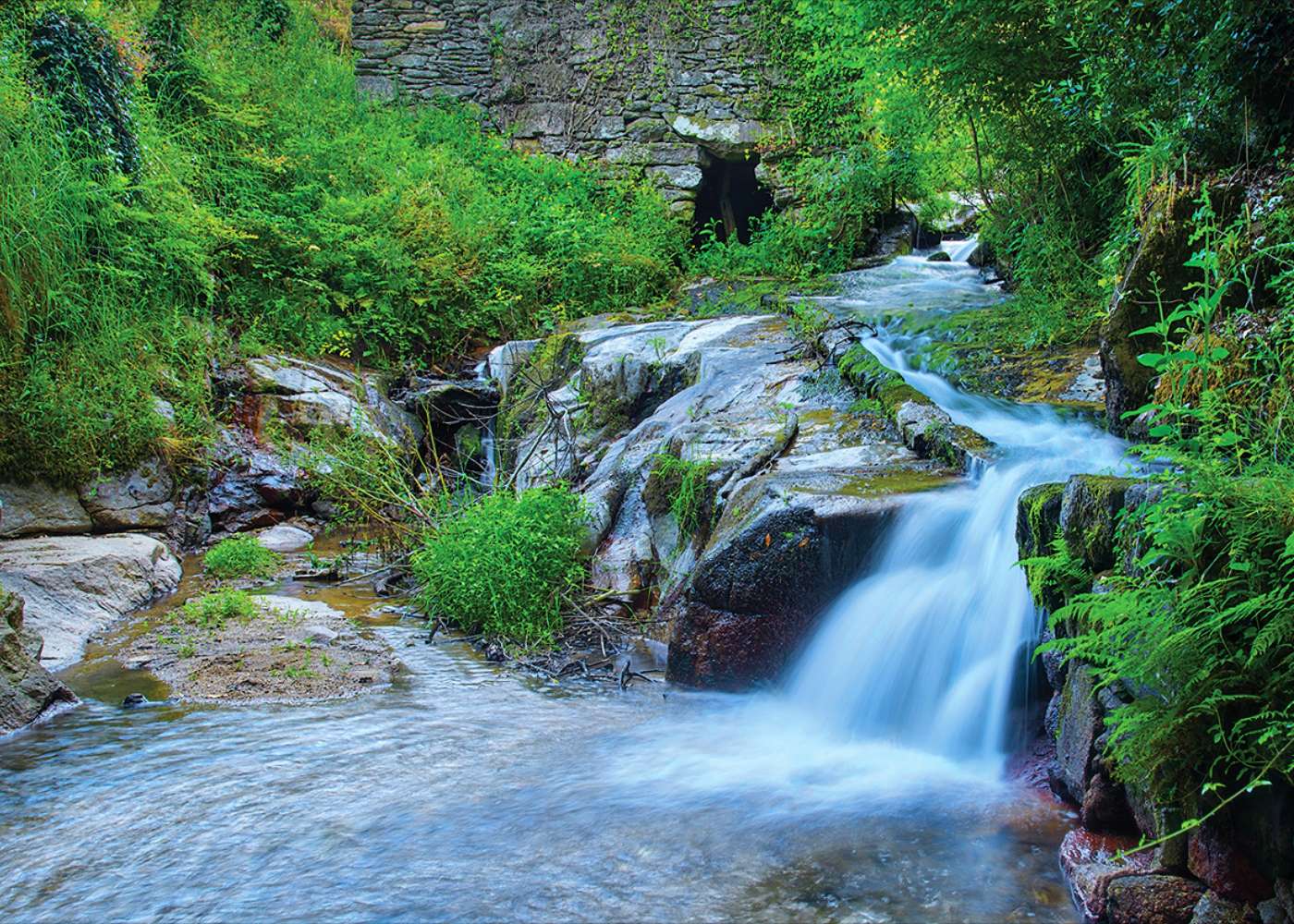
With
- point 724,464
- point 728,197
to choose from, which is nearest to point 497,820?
point 724,464

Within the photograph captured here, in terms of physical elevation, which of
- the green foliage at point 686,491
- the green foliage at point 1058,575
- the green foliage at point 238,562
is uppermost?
the green foliage at point 1058,575

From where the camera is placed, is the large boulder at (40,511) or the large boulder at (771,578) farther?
the large boulder at (40,511)

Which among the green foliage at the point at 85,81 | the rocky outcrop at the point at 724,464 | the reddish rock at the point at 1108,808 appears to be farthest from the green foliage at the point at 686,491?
the green foliage at the point at 85,81

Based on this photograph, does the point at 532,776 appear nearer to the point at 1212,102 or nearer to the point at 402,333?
the point at 1212,102

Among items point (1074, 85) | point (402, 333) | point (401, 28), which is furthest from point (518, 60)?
point (1074, 85)

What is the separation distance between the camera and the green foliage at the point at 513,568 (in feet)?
17.6

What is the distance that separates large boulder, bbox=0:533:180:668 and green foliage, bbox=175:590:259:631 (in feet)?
1.61

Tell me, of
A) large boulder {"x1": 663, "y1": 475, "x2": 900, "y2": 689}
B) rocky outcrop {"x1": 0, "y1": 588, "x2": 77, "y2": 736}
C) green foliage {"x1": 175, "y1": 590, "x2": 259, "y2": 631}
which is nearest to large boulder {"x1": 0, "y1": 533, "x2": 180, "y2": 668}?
green foliage {"x1": 175, "y1": 590, "x2": 259, "y2": 631}

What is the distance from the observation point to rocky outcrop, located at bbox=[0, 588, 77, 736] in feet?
12.7

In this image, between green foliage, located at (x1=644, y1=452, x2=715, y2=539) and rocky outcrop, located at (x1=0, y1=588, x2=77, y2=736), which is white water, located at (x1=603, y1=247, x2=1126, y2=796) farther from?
rocky outcrop, located at (x1=0, y1=588, x2=77, y2=736)

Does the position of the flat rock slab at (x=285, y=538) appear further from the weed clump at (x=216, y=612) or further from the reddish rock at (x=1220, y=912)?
the reddish rock at (x=1220, y=912)

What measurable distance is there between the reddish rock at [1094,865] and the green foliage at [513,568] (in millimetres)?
3134

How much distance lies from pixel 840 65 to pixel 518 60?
5.23 metres

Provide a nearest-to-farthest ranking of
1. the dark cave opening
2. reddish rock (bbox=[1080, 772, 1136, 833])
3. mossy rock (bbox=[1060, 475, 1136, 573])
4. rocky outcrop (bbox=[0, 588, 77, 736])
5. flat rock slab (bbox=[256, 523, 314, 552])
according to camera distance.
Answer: reddish rock (bbox=[1080, 772, 1136, 833]) → mossy rock (bbox=[1060, 475, 1136, 573]) → rocky outcrop (bbox=[0, 588, 77, 736]) → flat rock slab (bbox=[256, 523, 314, 552]) → the dark cave opening
